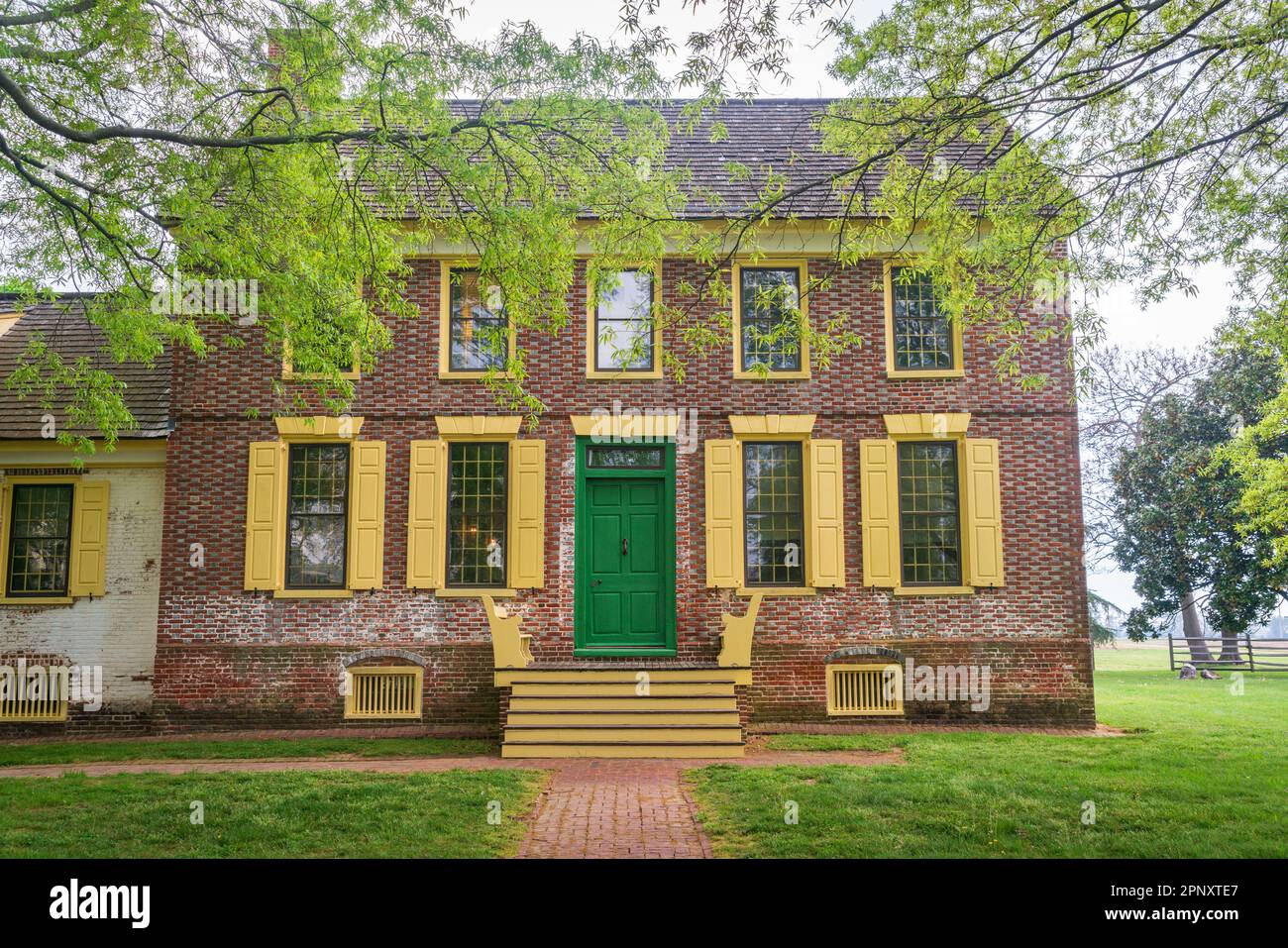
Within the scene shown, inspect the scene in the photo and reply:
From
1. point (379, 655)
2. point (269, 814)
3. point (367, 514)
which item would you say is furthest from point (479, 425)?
point (269, 814)

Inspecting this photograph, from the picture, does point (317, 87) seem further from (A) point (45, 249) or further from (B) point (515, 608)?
(B) point (515, 608)

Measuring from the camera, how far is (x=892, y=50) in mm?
7996

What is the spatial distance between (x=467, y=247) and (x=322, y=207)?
3578 millimetres

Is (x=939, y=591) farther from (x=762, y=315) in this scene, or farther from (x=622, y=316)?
(x=622, y=316)

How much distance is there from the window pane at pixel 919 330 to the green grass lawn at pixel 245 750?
788 cm

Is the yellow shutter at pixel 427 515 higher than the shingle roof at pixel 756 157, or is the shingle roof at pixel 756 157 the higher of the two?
the shingle roof at pixel 756 157

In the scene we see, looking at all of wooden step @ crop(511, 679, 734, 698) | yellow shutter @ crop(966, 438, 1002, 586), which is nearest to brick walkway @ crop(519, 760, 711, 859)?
wooden step @ crop(511, 679, 734, 698)

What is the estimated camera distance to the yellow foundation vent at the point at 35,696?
1316cm

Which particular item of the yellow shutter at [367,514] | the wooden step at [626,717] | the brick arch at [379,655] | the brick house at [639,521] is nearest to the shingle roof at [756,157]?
the brick house at [639,521]

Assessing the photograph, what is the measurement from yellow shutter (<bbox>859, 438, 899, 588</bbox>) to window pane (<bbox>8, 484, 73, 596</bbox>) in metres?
11.4

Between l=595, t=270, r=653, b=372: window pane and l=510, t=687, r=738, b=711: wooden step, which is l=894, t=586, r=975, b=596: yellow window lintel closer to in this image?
l=510, t=687, r=738, b=711: wooden step

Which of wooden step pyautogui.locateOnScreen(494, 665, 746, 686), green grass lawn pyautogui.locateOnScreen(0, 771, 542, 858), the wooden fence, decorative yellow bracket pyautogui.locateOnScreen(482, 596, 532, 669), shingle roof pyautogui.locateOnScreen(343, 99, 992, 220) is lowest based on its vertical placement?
the wooden fence

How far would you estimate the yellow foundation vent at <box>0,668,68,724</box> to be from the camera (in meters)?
13.2

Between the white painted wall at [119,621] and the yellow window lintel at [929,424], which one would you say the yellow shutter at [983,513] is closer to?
the yellow window lintel at [929,424]
